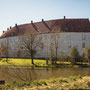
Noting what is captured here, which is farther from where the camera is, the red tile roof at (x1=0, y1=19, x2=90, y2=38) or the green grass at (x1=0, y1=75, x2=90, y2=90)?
the red tile roof at (x1=0, y1=19, x2=90, y2=38)

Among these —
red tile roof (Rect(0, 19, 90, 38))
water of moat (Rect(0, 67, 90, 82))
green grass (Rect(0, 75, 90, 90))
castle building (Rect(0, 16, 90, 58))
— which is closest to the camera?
green grass (Rect(0, 75, 90, 90))

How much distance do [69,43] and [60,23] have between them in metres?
5.79

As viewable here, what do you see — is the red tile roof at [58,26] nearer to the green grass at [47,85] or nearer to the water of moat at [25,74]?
the water of moat at [25,74]

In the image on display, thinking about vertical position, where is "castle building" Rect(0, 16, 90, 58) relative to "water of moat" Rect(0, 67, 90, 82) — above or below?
above

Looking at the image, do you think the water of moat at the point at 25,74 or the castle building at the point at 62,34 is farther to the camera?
the castle building at the point at 62,34

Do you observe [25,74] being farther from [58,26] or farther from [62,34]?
[58,26]

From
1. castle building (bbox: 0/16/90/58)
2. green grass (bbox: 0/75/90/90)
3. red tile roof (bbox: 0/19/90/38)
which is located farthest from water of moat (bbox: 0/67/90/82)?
red tile roof (bbox: 0/19/90/38)

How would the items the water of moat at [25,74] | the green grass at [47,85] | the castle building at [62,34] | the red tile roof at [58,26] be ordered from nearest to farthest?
the green grass at [47,85], the water of moat at [25,74], the castle building at [62,34], the red tile roof at [58,26]

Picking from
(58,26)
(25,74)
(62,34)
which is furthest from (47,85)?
(58,26)

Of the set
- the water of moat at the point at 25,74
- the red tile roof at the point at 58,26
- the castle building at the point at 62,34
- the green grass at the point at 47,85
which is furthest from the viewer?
the red tile roof at the point at 58,26

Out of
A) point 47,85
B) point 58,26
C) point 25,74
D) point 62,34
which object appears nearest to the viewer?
point 47,85

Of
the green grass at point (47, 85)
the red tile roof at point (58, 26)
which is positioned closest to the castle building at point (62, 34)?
the red tile roof at point (58, 26)

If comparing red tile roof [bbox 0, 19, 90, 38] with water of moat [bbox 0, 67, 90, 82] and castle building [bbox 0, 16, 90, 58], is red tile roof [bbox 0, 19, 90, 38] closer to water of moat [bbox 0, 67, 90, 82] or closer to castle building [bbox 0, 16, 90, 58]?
castle building [bbox 0, 16, 90, 58]

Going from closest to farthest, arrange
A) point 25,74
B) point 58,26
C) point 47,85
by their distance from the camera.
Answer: point 47,85 < point 25,74 < point 58,26
